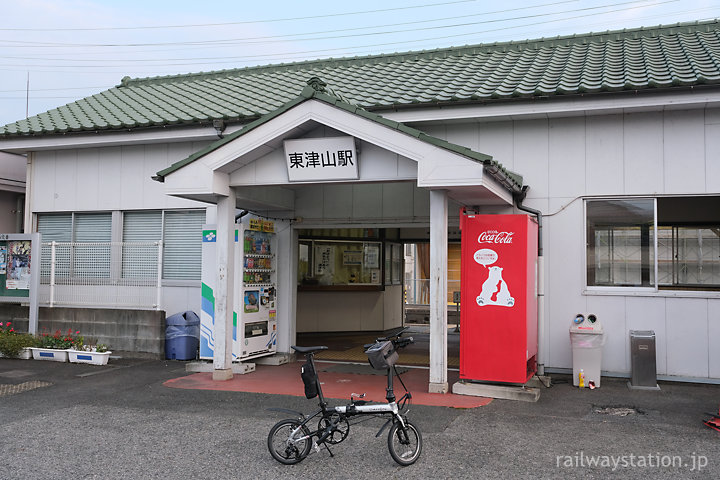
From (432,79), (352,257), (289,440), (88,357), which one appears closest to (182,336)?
(88,357)

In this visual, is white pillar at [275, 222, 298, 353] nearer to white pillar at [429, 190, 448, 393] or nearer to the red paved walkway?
the red paved walkway

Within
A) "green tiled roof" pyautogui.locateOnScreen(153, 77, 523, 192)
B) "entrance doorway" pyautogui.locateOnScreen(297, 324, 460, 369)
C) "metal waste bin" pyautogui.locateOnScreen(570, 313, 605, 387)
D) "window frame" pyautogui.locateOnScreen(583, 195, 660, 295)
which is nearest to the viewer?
"green tiled roof" pyautogui.locateOnScreen(153, 77, 523, 192)

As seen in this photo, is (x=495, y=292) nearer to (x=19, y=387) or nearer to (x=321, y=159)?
(x=321, y=159)

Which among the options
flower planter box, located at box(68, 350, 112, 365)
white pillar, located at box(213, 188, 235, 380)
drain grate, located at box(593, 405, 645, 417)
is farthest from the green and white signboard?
drain grate, located at box(593, 405, 645, 417)

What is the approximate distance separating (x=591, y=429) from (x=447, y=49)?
358 inches

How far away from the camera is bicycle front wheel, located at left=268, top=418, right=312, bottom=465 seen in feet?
16.7

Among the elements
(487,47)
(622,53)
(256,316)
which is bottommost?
(256,316)

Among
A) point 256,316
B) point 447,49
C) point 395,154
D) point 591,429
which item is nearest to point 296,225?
point 256,316

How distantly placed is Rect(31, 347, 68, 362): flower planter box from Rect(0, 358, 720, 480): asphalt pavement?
2.01 metres

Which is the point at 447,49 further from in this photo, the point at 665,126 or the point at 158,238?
the point at 158,238

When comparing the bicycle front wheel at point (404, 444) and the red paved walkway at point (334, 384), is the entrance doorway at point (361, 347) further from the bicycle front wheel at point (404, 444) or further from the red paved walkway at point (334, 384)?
the bicycle front wheel at point (404, 444)

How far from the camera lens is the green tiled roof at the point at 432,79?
359 inches

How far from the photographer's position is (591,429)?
6230 millimetres

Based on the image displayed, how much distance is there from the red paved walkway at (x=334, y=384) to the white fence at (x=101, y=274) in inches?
114
